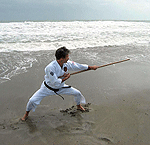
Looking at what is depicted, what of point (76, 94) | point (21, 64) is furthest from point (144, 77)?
point (21, 64)

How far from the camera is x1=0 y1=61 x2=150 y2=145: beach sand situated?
233 cm

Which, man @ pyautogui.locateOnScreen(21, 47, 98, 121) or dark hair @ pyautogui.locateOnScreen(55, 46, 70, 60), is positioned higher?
dark hair @ pyautogui.locateOnScreen(55, 46, 70, 60)

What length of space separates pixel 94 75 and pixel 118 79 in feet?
2.59

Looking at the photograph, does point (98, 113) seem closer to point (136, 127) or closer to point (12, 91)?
point (136, 127)

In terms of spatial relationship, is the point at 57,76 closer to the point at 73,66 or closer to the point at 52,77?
the point at 52,77

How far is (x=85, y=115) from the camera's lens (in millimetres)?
2928

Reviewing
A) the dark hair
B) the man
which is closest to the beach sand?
the man

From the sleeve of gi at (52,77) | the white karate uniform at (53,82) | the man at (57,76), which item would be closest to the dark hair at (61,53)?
the man at (57,76)

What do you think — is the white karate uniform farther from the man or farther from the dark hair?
the dark hair

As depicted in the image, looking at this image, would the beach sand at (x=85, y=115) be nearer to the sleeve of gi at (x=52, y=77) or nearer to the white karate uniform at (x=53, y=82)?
the white karate uniform at (x=53, y=82)

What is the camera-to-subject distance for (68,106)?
10.7 ft

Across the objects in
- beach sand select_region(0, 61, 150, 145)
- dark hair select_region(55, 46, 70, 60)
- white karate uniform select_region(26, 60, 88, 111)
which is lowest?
beach sand select_region(0, 61, 150, 145)

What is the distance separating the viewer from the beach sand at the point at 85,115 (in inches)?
91.6

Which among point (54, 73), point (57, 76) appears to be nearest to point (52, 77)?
point (54, 73)
